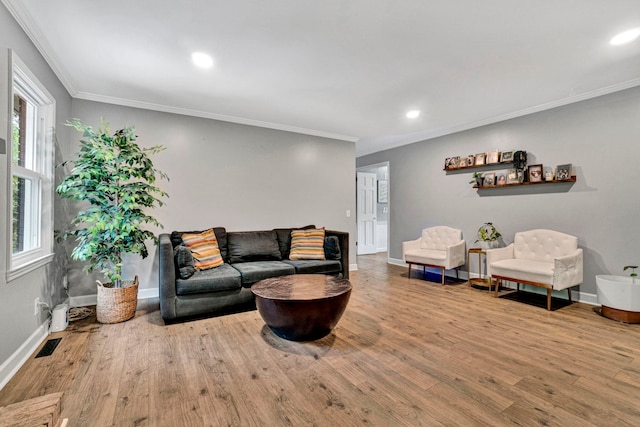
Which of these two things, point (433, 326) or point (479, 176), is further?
point (479, 176)

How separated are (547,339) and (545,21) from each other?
2.59m

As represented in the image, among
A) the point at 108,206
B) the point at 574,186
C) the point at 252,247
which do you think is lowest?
the point at 252,247

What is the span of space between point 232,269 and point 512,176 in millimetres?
4055

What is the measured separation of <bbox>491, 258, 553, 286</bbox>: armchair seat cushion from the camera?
337 centimetres

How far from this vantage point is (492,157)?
4.47m

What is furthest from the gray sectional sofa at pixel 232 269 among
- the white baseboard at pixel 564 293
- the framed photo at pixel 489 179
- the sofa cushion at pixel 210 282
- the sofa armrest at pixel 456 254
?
the framed photo at pixel 489 179

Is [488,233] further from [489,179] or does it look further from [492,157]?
[492,157]

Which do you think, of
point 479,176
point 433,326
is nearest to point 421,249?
point 479,176

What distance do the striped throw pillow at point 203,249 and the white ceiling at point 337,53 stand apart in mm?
1710

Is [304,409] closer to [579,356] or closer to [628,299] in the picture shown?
[579,356]

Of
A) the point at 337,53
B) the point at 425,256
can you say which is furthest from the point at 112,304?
the point at 425,256

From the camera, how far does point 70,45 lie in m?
2.54

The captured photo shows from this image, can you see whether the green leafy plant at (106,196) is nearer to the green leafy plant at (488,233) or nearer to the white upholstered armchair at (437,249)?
the white upholstered armchair at (437,249)

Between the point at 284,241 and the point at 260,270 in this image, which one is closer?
the point at 260,270
